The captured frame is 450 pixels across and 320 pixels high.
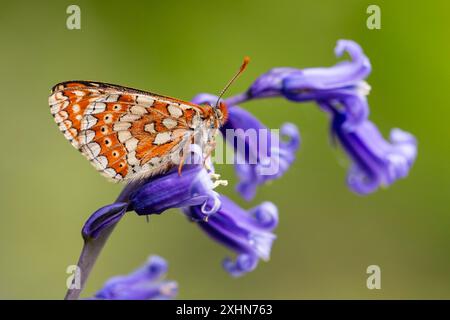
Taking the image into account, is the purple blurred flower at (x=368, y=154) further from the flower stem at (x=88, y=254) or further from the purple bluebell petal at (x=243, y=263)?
the flower stem at (x=88, y=254)

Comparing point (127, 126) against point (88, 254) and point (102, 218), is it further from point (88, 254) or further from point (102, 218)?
point (88, 254)

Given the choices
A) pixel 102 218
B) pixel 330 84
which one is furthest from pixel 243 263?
pixel 330 84

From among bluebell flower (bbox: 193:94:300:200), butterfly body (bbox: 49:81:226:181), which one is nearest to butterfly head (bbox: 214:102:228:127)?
butterfly body (bbox: 49:81:226:181)

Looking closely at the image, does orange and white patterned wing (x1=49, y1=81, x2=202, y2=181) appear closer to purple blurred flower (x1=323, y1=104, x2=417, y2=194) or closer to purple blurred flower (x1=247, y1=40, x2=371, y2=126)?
purple blurred flower (x1=247, y1=40, x2=371, y2=126)

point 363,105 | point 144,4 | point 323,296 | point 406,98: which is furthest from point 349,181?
point 144,4

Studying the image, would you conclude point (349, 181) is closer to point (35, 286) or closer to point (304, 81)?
point (304, 81)

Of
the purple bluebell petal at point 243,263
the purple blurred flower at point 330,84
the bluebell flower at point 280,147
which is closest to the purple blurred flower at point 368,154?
the bluebell flower at point 280,147
